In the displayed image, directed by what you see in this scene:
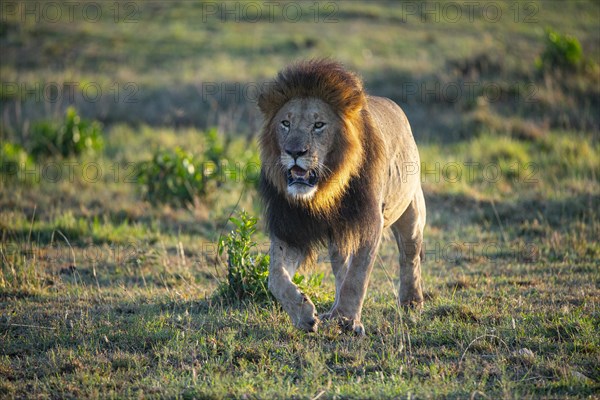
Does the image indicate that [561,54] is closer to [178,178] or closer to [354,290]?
[178,178]

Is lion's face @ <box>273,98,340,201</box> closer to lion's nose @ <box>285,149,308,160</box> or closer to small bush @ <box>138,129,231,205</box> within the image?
lion's nose @ <box>285,149,308,160</box>

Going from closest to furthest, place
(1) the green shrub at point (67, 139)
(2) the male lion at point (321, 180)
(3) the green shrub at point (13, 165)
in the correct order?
1. (2) the male lion at point (321, 180)
2. (3) the green shrub at point (13, 165)
3. (1) the green shrub at point (67, 139)

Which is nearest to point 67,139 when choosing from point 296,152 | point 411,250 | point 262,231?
point 262,231

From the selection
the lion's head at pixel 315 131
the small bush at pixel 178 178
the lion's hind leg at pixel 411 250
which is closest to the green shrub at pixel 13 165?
the small bush at pixel 178 178

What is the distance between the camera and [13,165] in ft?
33.8

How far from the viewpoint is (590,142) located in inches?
460

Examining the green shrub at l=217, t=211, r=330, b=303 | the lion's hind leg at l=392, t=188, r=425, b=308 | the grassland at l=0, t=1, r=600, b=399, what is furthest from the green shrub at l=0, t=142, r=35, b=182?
the lion's hind leg at l=392, t=188, r=425, b=308

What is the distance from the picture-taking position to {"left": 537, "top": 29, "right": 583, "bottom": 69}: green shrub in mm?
13828

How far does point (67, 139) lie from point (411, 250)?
703 centimetres

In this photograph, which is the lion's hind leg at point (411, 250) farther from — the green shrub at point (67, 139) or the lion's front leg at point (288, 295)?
the green shrub at point (67, 139)

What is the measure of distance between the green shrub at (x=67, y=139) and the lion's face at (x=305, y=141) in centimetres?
708

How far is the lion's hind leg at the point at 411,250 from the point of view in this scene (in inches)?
228

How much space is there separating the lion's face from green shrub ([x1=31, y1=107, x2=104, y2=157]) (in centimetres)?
708

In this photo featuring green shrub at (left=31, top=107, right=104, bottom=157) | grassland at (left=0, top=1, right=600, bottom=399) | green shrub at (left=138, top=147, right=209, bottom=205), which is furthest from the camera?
green shrub at (left=31, top=107, right=104, bottom=157)
